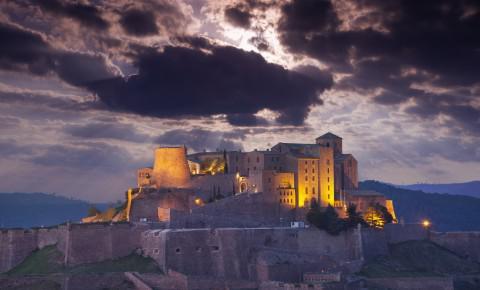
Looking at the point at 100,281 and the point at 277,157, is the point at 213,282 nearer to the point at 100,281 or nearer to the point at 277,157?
the point at 100,281

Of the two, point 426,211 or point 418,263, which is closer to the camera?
point 418,263

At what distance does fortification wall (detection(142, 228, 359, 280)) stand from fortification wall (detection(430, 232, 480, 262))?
15788 mm

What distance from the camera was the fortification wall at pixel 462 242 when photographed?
260 ft

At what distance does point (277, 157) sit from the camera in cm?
Result: 8194

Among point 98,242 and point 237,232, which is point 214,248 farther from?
point 98,242

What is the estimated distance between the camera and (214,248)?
6481 cm

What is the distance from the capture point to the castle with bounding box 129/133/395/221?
77250mm

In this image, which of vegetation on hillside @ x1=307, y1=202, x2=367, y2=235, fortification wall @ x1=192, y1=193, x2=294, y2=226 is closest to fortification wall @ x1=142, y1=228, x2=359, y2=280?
vegetation on hillside @ x1=307, y1=202, x2=367, y2=235

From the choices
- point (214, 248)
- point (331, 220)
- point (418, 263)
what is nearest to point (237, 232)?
point (214, 248)

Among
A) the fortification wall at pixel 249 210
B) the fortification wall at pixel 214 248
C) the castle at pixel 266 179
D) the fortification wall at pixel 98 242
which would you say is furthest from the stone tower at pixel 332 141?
the fortification wall at pixel 98 242

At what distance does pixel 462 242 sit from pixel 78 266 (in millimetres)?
35483

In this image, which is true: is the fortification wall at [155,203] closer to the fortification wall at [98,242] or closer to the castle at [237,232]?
the castle at [237,232]

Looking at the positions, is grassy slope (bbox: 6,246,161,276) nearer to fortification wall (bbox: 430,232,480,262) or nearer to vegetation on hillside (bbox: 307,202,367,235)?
vegetation on hillside (bbox: 307,202,367,235)

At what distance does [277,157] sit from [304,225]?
10037 mm
